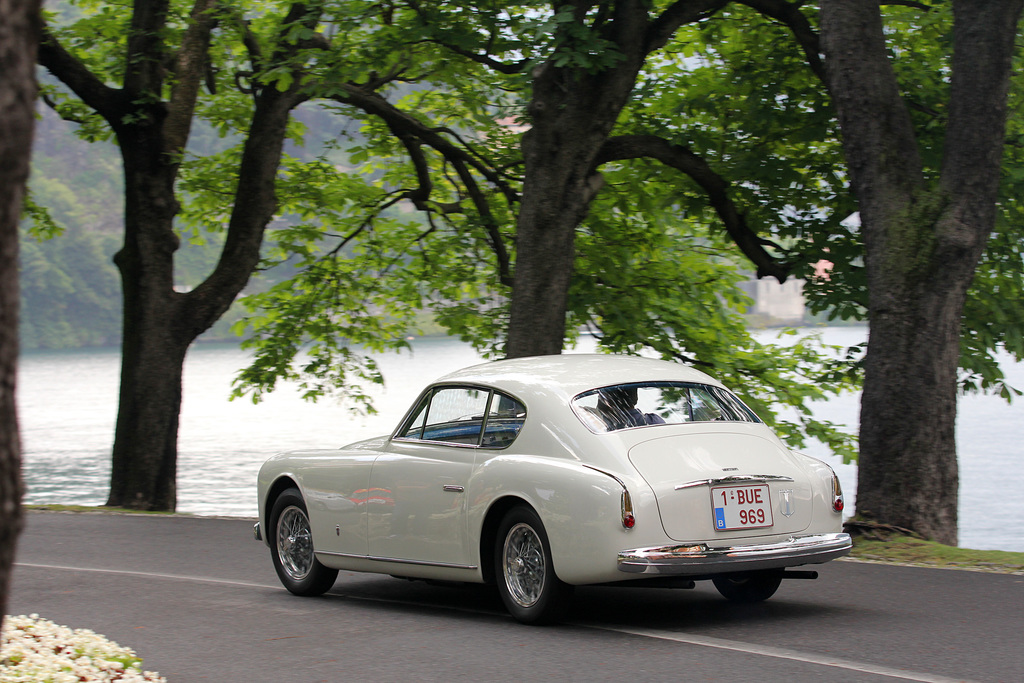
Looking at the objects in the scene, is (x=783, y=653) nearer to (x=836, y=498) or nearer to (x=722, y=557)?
(x=722, y=557)

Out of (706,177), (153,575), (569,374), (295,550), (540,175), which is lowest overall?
(153,575)

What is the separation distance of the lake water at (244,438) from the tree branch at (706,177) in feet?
12.5

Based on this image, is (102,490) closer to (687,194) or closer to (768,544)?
(687,194)

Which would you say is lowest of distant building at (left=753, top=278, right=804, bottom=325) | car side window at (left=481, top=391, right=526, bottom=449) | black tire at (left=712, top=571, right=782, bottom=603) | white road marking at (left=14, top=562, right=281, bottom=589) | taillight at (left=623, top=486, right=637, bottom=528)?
white road marking at (left=14, top=562, right=281, bottom=589)

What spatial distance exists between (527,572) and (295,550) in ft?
8.63

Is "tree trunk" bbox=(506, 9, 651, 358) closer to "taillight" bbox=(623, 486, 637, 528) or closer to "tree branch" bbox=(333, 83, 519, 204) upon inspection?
"tree branch" bbox=(333, 83, 519, 204)

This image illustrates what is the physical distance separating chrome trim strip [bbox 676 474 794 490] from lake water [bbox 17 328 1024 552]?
10.6m

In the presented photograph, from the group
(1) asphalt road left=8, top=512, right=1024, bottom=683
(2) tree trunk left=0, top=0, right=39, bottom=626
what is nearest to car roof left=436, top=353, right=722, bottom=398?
(1) asphalt road left=8, top=512, right=1024, bottom=683

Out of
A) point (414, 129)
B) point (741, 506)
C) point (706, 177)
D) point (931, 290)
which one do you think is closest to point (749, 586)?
point (741, 506)

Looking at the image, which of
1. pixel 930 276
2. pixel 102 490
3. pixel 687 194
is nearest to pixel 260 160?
pixel 687 194

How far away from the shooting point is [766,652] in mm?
6008

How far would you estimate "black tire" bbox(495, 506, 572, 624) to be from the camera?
675 centimetres

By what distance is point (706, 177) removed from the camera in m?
14.6

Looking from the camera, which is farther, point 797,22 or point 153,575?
point 797,22
